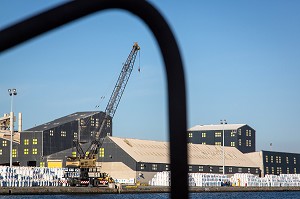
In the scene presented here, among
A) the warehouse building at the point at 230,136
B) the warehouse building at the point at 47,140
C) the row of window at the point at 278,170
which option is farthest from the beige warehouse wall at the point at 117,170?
the warehouse building at the point at 230,136

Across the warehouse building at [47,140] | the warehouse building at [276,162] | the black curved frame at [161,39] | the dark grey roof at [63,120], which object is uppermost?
the dark grey roof at [63,120]

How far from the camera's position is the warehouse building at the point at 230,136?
12988 cm

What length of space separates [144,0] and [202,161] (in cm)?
10557

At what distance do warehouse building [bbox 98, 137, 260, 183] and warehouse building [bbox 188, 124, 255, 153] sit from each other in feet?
56.2

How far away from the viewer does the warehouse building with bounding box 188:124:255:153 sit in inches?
5113

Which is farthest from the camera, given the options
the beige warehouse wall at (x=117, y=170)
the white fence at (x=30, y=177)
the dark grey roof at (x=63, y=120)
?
the dark grey roof at (x=63, y=120)

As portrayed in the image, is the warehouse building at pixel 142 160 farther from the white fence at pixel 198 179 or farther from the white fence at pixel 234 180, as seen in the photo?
the white fence at pixel 234 180

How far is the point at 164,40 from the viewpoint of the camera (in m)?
2.15

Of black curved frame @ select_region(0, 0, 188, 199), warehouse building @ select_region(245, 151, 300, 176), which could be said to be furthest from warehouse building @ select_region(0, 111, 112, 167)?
black curved frame @ select_region(0, 0, 188, 199)

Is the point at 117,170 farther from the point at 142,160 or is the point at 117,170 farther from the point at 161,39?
the point at 161,39

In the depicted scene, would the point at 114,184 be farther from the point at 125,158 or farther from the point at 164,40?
the point at 164,40

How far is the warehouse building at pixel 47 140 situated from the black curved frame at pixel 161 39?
96.8 meters

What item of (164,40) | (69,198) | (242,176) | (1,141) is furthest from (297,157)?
(164,40)

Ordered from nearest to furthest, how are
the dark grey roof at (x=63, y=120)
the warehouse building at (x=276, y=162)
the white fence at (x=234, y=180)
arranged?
the white fence at (x=234, y=180) < the dark grey roof at (x=63, y=120) < the warehouse building at (x=276, y=162)
